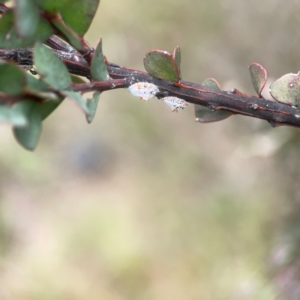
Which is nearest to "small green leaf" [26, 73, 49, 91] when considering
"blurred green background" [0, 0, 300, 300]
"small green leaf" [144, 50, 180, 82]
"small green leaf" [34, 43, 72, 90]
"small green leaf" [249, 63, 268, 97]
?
"small green leaf" [34, 43, 72, 90]

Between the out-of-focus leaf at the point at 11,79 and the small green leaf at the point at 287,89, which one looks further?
the small green leaf at the point at 287,89

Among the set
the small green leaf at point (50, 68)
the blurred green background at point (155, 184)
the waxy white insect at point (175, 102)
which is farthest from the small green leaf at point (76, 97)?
the blurred green background at point (155, 184)

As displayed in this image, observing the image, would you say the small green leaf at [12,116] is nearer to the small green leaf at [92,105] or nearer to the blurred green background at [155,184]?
the small green leaf at [92,105]

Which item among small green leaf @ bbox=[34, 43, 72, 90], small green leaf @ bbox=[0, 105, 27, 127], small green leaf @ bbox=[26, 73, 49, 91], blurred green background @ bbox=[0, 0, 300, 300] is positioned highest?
blurred green background @ bbox=[0, 0, 300, 300]

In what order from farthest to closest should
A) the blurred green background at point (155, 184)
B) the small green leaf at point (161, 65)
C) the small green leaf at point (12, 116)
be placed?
the blurred green background at point (155, 184) → the small green leaf at point (161, 65) → the small green leaf at point (12, 116)

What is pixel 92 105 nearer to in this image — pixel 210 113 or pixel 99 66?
pixel 99 66

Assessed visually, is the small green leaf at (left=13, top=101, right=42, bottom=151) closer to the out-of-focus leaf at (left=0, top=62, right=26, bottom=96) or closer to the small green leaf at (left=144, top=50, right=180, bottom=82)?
the out-of-focus leaf at (left=0, top=62, right=26, bottom=96)
